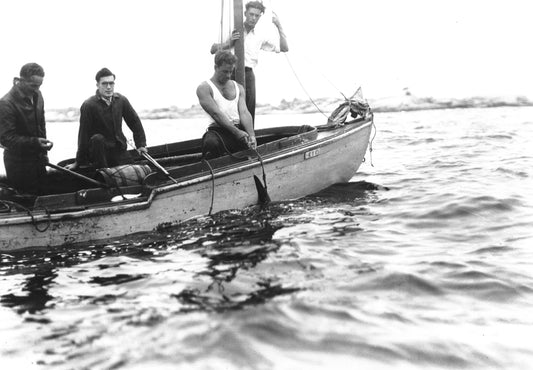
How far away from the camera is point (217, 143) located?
8.15 meters

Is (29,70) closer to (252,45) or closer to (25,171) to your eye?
(25,171)

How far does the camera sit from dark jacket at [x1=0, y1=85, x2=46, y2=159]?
6.70 m

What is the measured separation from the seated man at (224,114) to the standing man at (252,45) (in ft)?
3.38

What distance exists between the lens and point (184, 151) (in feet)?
33.2

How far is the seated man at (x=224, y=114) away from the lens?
25.8 feet

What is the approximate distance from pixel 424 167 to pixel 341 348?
389 inches

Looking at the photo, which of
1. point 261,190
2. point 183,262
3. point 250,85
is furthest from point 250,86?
point 183,262

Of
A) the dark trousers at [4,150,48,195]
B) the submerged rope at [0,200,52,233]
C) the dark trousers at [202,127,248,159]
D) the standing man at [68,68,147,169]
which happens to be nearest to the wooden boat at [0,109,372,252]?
the submerged rope at [0,200,52,233]

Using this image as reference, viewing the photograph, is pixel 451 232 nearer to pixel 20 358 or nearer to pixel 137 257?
pixel 137 257

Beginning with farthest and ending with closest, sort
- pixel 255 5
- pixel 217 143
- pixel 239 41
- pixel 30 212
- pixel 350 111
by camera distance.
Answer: pixel 350 111
pixel 255 5
pixel 239 41
pixel 217 143
pixel 30 212

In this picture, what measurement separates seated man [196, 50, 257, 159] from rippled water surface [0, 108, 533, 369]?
1.02 meters

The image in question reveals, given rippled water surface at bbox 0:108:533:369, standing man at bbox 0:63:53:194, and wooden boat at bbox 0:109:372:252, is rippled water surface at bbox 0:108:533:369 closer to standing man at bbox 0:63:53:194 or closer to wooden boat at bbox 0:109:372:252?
wooden boat at bbox 0:109:372:252

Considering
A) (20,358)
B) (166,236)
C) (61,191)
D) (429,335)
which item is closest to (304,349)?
(429,335)

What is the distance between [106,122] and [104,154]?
0.41 meters
